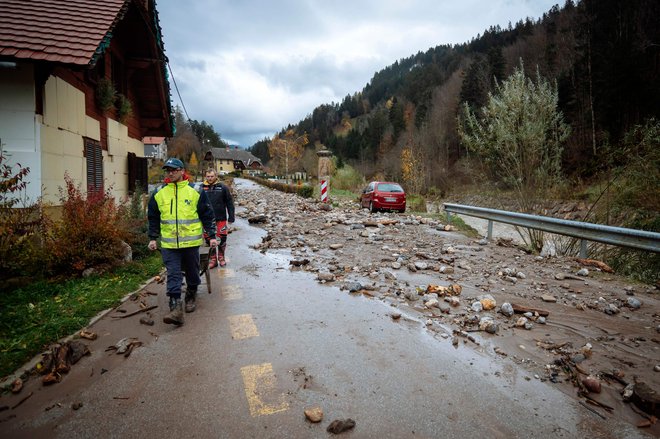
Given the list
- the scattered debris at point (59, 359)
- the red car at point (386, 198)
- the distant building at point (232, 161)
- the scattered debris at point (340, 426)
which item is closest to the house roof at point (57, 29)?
the scattered debris at point (59, 359)

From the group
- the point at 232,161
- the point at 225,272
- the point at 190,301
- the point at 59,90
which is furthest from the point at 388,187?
the point at 232,161

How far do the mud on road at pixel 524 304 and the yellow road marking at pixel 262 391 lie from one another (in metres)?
1.97

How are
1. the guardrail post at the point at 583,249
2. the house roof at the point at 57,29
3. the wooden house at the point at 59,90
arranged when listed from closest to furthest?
the house roof at the point at 57,29 < the wooden house at the point at 59,90 < the guardrail post at the point at 583,249

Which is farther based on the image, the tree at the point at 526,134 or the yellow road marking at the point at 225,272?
the tree at the point at 526,134

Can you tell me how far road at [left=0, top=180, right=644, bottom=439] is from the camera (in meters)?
2.56

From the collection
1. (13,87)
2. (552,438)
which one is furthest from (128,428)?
(13,87)

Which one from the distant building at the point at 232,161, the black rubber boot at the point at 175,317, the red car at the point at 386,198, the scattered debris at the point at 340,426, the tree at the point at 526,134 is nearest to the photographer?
the scattered debris at the point at 340,426

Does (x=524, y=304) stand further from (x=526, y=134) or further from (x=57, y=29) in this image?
(x=57, y=29)

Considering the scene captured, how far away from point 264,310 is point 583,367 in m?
3.61

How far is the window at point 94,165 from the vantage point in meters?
8.68

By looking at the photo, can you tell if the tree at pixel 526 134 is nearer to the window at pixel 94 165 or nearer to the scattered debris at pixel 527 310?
the scattered debris at pixel 527 310

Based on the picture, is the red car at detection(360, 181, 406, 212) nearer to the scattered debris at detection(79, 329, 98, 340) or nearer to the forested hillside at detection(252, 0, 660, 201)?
the forested hillside at detection(252, 0, 660, 201)

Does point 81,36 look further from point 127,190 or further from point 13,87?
point 127,190

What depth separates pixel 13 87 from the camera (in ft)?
20.9
